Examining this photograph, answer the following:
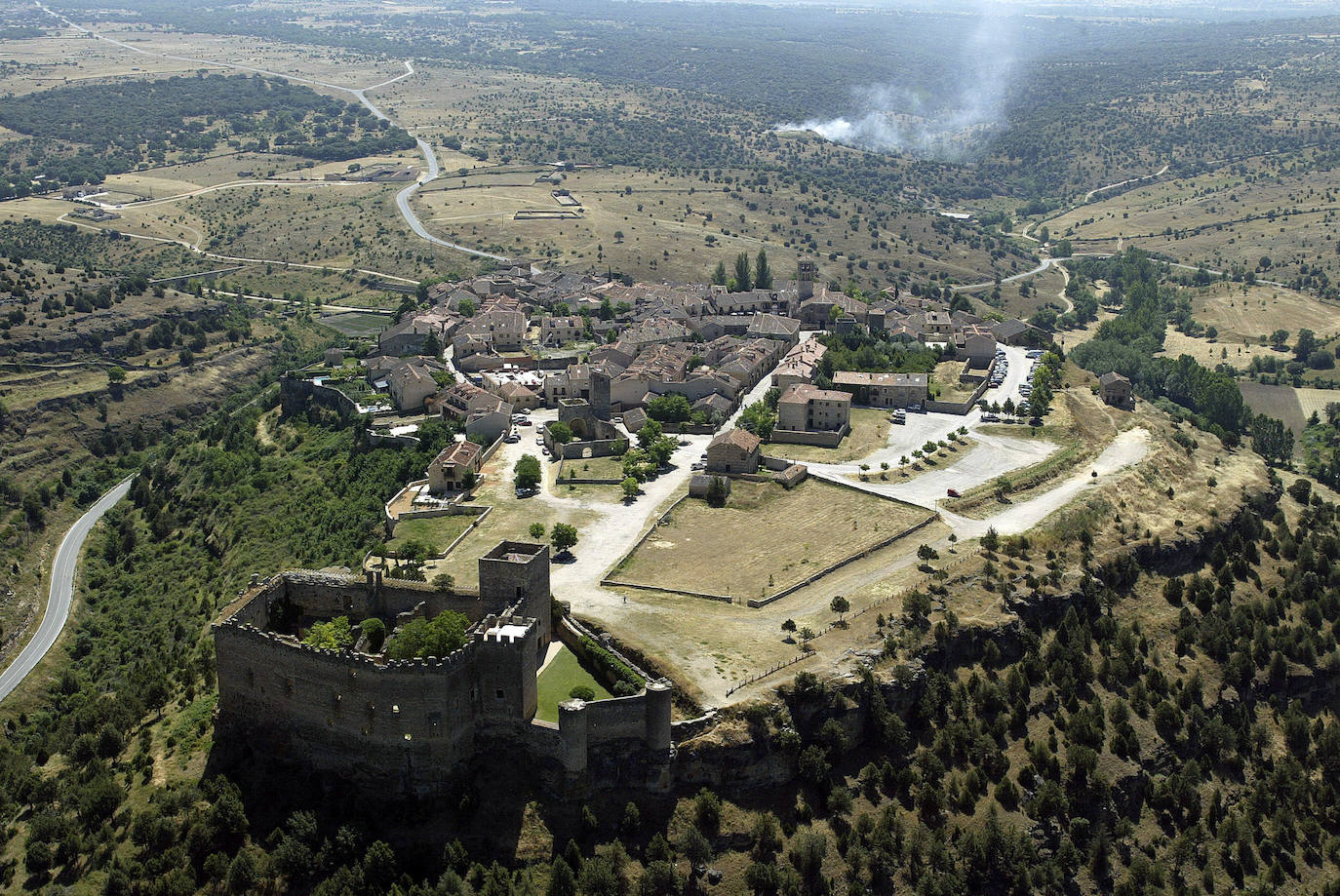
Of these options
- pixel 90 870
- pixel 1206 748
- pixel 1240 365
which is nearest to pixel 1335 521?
pixel 1206 748

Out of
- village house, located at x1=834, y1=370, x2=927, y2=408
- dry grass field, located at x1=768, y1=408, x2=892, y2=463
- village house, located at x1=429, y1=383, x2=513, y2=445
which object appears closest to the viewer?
dry grass field, located at x1=768, y1=408, x2=892, y2=463

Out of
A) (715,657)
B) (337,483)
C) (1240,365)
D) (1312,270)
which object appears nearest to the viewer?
Answer: (715,657)

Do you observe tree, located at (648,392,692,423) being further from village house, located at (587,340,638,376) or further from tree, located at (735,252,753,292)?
tree, located at (735,252,753,292)

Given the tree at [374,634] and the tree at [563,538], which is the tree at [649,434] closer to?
the tree at [563,538]

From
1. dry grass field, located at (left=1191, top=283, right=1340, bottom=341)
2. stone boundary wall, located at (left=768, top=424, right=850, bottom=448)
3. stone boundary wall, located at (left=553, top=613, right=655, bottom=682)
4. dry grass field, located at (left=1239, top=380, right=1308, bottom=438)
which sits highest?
stone boundary wall, located at (left=553, top=613, right=655, bottom=682)

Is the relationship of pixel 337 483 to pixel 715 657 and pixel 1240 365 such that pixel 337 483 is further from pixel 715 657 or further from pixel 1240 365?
pixel 1240 365

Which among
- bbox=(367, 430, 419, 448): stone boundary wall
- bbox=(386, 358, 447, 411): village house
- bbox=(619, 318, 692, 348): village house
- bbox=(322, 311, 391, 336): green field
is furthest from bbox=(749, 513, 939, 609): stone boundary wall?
bbox=(322, 311, 391, 336): green field

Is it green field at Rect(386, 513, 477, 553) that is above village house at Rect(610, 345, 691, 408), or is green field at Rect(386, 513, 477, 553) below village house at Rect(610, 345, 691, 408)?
above
